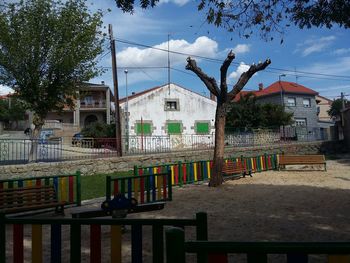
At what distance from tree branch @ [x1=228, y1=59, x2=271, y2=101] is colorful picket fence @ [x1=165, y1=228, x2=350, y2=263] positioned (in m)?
11.3

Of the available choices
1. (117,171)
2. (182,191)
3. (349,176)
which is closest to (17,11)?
(117,171)

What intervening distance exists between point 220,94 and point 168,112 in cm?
2173

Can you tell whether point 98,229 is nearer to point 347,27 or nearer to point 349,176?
point 347,27

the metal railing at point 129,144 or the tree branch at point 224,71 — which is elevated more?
the tree branch at point 224,71

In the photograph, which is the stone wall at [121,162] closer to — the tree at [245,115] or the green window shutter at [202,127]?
the tree at [245,115]

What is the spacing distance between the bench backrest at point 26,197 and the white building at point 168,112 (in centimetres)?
2391

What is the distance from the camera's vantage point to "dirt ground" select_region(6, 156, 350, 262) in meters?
6.42

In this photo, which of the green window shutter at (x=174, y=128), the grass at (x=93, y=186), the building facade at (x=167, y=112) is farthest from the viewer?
the green window shutter at (x=174, y=128)

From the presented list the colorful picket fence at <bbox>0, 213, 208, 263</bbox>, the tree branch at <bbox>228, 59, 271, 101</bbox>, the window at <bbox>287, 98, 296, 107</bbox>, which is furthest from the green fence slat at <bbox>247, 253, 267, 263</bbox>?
the window at <bbox>287, 98, 296, 107</bbox>

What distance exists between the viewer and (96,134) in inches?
1455

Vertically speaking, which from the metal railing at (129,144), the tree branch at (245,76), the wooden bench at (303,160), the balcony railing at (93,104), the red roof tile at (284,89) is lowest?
the wooden bench at (303,160)

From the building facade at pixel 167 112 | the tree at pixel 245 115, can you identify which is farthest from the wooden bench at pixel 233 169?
the building facade at pixel 167 112

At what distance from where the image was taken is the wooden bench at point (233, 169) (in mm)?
14453

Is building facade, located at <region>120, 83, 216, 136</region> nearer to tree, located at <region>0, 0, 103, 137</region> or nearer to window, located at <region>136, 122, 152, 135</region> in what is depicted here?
window, located at <region>136, 122, 152, 135</region>
